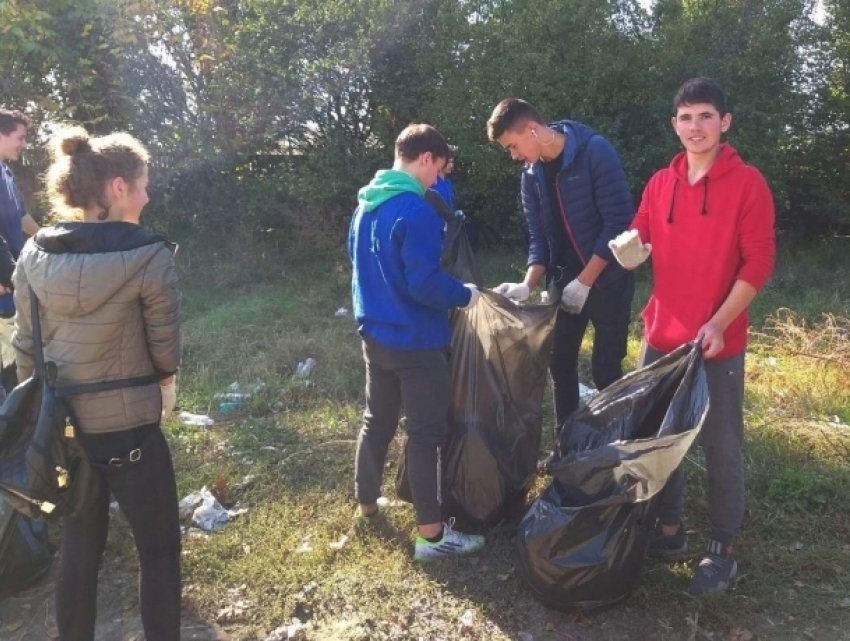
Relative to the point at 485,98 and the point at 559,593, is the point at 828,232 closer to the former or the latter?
the point at 485,98

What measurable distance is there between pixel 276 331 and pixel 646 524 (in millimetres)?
3701

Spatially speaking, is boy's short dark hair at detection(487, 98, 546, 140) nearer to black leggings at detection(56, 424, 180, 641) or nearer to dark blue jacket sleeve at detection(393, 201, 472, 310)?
dark blue jacket sleeve at detection(393, 201, 472, 310)

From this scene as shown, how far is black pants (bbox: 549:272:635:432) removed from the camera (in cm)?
311

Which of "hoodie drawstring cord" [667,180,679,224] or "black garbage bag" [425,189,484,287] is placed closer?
"hoodie drawstring cord" [667,180,679,224]

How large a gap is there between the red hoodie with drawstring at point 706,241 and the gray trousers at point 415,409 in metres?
0.81

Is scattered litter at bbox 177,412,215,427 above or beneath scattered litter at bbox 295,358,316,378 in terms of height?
beneath

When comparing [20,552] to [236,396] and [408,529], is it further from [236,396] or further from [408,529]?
[236,396]

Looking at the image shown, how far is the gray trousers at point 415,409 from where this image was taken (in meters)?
2.76

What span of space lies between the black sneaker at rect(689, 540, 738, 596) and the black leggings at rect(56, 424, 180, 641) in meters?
1.71

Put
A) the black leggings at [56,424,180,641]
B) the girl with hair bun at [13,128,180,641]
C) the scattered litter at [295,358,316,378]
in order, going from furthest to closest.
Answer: the scattered litter at [295,358,316,378] → the black leggings at [56,424,180,641] → the girl with hair bun at [13,128,180,641]

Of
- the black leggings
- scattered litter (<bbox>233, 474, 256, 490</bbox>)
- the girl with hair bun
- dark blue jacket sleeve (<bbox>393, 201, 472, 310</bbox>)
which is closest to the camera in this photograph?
the girl with hair bun

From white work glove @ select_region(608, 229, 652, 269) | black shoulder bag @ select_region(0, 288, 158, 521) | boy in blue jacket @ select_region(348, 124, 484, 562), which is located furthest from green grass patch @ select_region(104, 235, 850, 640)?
white work glove @ select_region(608, 229, 652, 269)

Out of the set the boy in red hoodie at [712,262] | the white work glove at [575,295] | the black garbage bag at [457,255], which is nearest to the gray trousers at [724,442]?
the boy in red hoodie at [712,262]

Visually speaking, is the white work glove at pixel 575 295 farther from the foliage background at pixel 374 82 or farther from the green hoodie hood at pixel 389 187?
the foliage background at pixel 374 82
